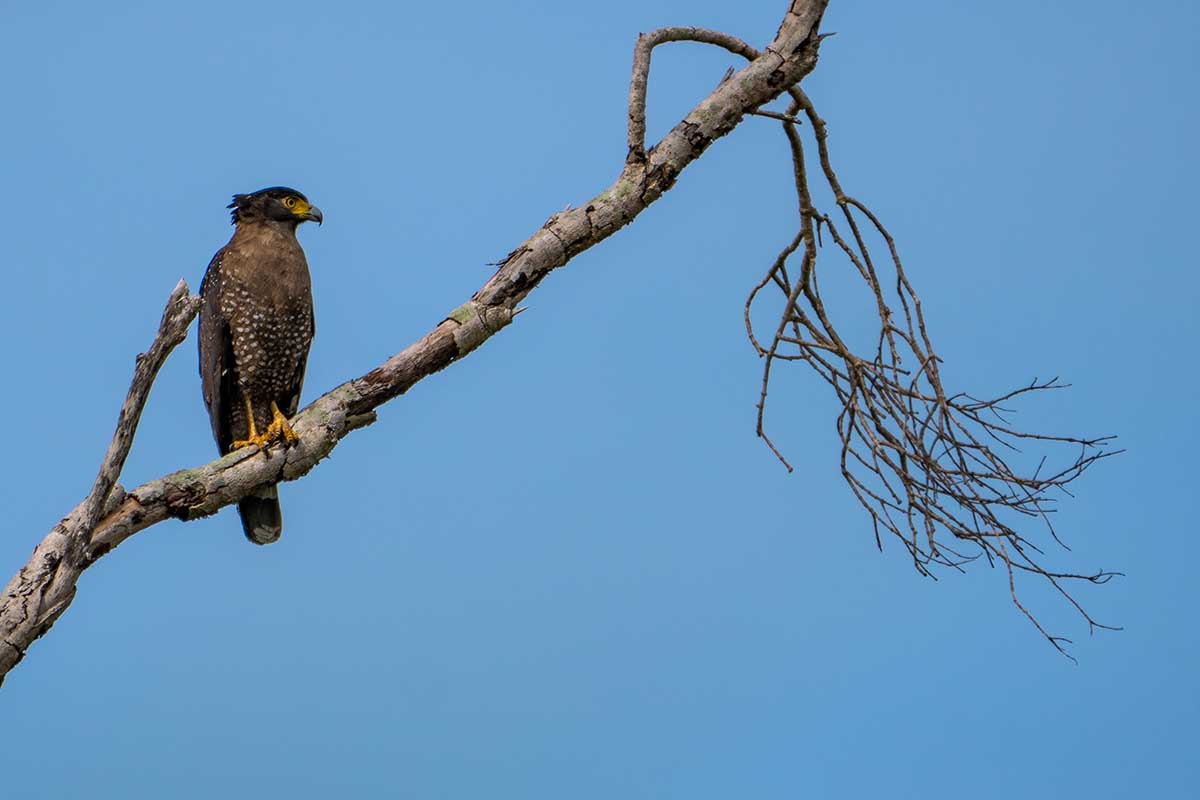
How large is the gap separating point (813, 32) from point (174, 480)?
242 cm

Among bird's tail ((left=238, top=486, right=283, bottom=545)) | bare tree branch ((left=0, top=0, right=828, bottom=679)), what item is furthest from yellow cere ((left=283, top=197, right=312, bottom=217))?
bare tree branch ((left=0, top=0, right=828, bottom=679))

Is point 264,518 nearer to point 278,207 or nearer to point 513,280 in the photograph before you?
point 278,207

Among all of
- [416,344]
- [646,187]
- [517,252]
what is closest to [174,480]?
[416,344]

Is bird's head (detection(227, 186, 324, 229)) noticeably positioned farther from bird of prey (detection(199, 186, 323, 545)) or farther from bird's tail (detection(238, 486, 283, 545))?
bird's tail (detection(238, 486, 283, 545))

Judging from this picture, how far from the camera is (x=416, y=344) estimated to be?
4094 mm

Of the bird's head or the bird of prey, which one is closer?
the bird of prey

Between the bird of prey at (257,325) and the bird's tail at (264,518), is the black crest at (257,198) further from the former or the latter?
the bird's tail at (264,518)

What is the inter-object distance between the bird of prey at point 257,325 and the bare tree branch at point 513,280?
3.08 ft

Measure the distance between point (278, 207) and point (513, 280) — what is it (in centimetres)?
167

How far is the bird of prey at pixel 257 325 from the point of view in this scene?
5.13 m

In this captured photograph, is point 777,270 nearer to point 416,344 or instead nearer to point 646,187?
point 646,187

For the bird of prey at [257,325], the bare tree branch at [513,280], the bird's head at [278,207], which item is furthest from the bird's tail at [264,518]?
the bird's head at [278,207]

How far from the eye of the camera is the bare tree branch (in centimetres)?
392

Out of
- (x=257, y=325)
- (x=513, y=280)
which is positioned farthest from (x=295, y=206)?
(x=513, y=280)
